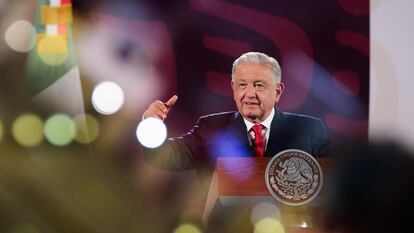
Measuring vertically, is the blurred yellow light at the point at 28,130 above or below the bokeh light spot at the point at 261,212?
above

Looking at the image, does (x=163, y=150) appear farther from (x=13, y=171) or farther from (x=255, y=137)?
(x=13, y=171)

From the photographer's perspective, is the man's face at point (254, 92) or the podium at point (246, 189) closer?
the podium at point (246, 189)

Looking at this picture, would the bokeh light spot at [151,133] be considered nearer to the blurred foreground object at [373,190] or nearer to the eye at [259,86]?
the eye at [259,86]

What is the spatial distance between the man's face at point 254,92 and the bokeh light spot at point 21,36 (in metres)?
0.97

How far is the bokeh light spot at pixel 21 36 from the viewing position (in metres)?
2.94

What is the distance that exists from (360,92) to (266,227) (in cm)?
94

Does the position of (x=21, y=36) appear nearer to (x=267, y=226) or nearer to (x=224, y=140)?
(x=224, y=140)

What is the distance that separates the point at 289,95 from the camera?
2.93 metres

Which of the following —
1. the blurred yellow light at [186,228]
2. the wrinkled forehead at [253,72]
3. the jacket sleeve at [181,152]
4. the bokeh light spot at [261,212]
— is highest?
the wrinkled forehead at [253,72]

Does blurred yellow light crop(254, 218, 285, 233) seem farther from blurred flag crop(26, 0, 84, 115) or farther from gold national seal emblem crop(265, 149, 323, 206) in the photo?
blurred flag crop(26, 0, 84, 115)

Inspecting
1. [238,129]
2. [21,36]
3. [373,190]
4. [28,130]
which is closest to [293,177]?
[238,129]

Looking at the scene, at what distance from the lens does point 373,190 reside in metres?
A: 0.61

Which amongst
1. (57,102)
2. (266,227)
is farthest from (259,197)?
(57,102)

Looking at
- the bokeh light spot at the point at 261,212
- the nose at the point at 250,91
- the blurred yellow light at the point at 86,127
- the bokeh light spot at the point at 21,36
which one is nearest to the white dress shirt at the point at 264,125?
the nose at the point at 250,91
